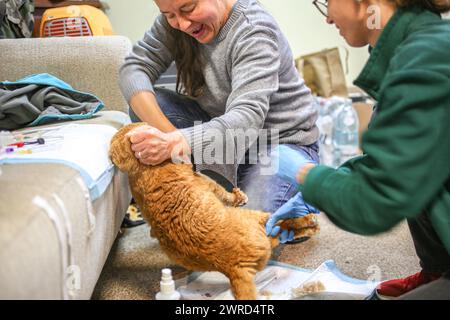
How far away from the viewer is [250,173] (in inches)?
47.6

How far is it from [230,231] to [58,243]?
35 cm

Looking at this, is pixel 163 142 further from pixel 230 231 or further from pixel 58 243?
pixel 58 243

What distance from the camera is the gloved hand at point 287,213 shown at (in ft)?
3.26

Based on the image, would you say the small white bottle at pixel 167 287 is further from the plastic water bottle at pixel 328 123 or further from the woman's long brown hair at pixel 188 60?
the plastic water bottle at pixel 328 123

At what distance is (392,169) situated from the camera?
0.64 meters

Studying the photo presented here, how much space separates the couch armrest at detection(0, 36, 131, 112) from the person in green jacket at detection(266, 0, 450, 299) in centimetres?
90

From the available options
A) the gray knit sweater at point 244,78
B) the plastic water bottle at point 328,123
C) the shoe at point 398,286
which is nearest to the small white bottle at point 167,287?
the gray knit sweater at point 244,78

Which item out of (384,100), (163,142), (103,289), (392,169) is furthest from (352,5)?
(103,289)

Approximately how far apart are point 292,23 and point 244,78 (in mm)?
1651

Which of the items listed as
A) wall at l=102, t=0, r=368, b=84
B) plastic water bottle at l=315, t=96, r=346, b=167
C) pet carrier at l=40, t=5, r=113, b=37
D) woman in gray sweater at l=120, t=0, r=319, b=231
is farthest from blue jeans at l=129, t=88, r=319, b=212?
wall at l=102, t=0, r=368, b=84

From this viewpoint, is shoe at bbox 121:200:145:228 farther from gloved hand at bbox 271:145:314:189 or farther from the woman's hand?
gloved hand at bbox 271:145:314:189

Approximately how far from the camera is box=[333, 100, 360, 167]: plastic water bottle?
2320 mm

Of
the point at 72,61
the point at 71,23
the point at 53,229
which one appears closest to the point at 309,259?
the point at 53,229

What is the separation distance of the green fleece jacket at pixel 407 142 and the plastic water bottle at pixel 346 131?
1.62 meters
